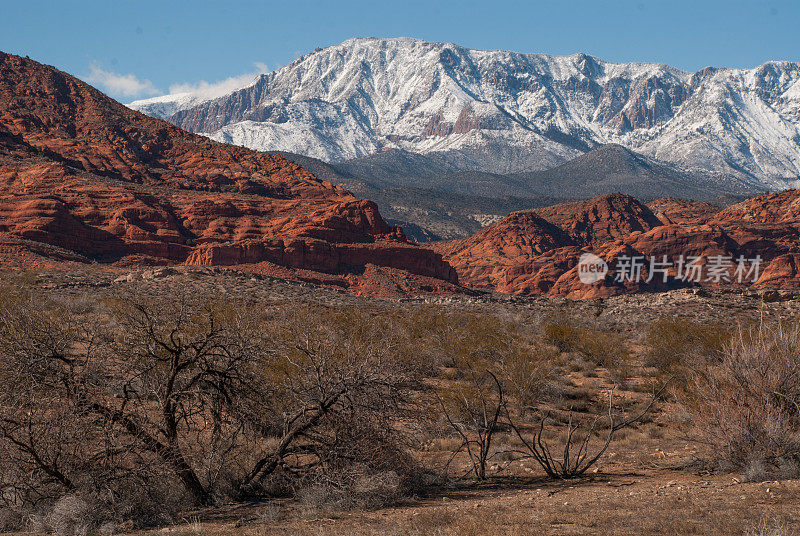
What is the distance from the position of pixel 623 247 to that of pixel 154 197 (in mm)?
71421

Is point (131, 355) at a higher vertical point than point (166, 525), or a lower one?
higher

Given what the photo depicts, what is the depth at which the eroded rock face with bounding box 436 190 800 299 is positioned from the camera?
108 m

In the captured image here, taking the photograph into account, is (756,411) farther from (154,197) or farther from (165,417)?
(154,197)

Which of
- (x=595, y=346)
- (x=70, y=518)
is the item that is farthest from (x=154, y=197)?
(x=70, y=518)

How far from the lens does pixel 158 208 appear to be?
84750 millimetres

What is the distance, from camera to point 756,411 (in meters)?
13.4

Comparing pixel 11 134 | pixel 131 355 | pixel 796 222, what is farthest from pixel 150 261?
pixel 796 222

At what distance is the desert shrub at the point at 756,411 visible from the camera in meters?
12.9

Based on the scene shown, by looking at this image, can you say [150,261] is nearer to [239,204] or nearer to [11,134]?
[239,204]

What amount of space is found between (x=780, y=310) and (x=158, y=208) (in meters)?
66.2

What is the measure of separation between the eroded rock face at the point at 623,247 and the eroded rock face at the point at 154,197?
2592 centimetres

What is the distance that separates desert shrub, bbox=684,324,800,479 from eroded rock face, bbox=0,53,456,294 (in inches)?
2637

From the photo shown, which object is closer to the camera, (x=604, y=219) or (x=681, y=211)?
(x=604, y=219)

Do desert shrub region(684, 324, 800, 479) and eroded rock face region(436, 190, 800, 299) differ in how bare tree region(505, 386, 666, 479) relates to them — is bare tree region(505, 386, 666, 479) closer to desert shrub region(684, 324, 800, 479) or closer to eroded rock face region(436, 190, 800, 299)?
desert shrub region(684, 324, 800, 479)
